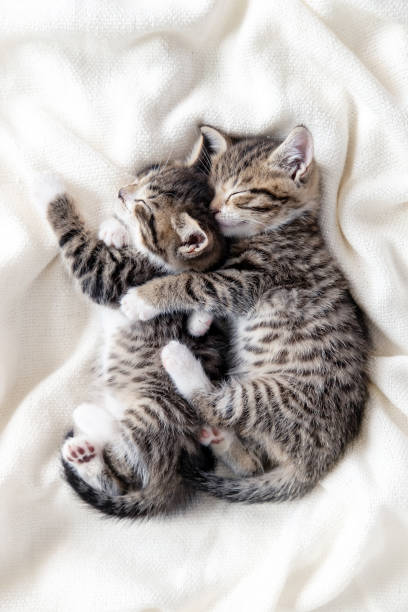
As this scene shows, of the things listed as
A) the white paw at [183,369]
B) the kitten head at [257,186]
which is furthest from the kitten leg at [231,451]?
the kitten head at [257,186]

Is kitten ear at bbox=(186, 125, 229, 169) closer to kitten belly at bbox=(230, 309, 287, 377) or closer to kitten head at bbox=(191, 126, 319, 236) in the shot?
kitten head at bbox=(191, 126, 319, 236)

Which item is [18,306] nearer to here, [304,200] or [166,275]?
[166,275]

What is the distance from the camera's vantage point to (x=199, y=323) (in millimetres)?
1575

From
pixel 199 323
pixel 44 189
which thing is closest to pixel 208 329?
pixel 199 323

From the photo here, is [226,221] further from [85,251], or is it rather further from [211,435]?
[211,435]

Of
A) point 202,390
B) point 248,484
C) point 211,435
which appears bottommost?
point 248,484

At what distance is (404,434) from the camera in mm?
1525

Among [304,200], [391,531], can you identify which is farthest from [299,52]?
[391,531]

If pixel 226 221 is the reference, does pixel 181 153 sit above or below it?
above

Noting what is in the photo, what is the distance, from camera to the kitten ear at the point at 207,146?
1.57m

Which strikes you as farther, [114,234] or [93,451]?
[114,234]

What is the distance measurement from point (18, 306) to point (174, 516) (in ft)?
2.52

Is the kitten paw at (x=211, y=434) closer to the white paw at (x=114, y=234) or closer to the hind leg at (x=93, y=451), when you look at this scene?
the hind leg at (x=93, y=451)

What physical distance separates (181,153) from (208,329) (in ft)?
1.78
